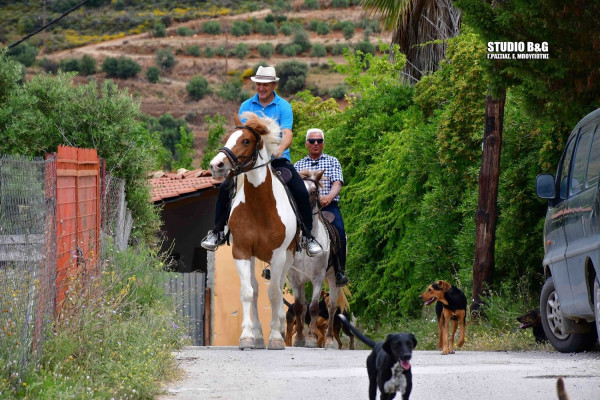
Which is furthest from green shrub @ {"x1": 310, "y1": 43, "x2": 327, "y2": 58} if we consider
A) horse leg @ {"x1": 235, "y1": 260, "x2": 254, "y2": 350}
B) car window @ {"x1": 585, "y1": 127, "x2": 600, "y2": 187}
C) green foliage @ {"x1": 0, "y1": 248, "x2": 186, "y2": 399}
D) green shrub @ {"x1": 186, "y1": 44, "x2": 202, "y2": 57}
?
car window @ {"x1": 585, "y1": 127, "x2": 600, "y2": 187}

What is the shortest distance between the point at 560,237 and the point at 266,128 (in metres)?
3.78

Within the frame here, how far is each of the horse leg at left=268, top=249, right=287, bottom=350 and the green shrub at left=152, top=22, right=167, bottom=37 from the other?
91.7 m

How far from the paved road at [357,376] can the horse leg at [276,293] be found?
2.85 feet

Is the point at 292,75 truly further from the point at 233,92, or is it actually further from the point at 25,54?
the point at 25,54

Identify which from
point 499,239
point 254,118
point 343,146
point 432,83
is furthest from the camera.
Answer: point 343,146

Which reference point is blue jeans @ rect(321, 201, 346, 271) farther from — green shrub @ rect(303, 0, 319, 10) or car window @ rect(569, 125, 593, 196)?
green shrub @ rect(303, 0, 319, 10)

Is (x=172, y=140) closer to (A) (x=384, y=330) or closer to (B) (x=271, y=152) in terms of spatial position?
(A) (x=384, y=330)

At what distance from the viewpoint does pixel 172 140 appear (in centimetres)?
7669

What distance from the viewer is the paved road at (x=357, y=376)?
8.73m

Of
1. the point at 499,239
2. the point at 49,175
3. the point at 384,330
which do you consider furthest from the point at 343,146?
the point at 49,175

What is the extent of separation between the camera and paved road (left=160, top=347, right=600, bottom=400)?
873cm

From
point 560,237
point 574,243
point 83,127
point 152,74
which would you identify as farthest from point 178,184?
point 152,74

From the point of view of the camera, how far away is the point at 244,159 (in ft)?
42.1

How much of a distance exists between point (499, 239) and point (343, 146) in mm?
9294
